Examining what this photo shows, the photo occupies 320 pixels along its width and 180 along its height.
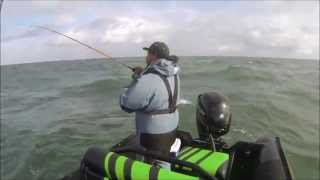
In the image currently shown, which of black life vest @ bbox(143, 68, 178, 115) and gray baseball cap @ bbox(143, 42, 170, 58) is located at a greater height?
gray baseball cap @ bbox(143, 42, 170, 58)

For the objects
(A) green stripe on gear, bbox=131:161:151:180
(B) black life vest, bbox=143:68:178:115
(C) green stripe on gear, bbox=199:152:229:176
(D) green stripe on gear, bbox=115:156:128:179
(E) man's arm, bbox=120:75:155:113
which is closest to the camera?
(A) green stripe on gear, bbox=131:161:151:180

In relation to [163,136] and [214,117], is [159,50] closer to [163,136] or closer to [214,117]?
[163,136]

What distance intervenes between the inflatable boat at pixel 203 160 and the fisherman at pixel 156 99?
0.83 feet

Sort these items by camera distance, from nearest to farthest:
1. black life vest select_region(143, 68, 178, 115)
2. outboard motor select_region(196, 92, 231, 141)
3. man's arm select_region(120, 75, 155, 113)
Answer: man's arm select_region(120, 75, 155, 113) < black life vest select_region(143, 68, 178, 115) < outboard motor select_region(196, 92, 231, 141)

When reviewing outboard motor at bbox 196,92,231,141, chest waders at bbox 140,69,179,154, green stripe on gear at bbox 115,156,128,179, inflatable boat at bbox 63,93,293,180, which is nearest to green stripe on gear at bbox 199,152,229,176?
inflatable boat at bbox 63,93,293,180

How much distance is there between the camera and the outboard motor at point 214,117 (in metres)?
5.58

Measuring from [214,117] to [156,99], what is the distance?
4.46 feet

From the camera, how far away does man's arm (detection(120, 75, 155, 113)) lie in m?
4.43

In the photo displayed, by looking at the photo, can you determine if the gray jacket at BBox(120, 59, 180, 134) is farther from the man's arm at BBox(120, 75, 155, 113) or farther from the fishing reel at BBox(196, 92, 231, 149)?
the fishing reel at BBox(196, 92, 231, 149)

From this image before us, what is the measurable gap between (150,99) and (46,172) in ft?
18.2

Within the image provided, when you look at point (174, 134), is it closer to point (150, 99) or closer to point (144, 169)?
point (150, 99)

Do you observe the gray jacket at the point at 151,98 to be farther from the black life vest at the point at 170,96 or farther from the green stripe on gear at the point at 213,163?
the green stripe on gear at the point at 213,163

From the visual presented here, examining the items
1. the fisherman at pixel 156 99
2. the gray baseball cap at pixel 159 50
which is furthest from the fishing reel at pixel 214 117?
the gray baseball cap at pixel 159 50

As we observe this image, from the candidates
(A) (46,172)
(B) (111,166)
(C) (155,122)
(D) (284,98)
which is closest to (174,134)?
(C) (155,122)
